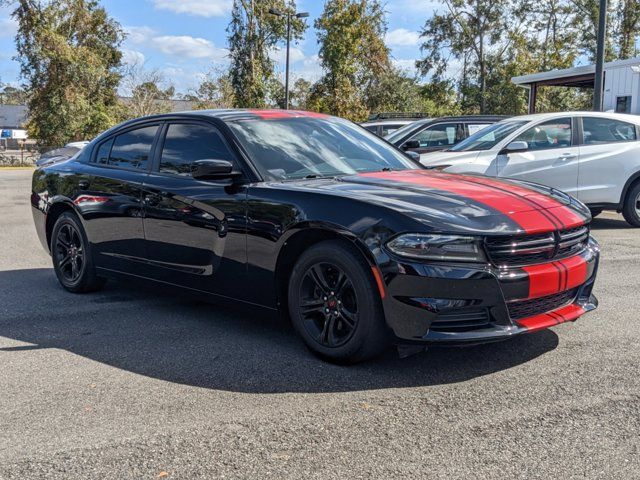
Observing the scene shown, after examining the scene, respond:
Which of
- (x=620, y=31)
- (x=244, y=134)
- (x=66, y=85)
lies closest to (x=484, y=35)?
(x=620, y=31)

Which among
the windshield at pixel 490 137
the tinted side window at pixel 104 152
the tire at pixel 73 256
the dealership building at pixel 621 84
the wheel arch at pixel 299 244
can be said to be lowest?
the tire at pixel 73 256

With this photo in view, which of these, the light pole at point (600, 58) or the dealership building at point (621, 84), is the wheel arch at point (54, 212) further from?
the dealership building at point (621, 84)

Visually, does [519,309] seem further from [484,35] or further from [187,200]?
[484,35]

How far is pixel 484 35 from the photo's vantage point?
45000 millimetres

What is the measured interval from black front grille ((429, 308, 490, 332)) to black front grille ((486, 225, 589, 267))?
29 cm

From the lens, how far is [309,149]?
16.9 feet

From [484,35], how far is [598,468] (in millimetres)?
45227

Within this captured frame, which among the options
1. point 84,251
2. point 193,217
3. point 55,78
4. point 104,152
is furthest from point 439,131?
point 55,78

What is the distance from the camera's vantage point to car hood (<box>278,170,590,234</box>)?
390cm

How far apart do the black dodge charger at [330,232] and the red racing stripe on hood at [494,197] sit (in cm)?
1

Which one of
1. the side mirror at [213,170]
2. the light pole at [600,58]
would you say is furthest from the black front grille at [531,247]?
the light pole at [600,58]

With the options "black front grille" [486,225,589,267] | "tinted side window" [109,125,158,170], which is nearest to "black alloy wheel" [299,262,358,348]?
"black front grille" [486,225,589,267]

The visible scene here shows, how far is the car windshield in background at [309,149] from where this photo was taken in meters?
4.91

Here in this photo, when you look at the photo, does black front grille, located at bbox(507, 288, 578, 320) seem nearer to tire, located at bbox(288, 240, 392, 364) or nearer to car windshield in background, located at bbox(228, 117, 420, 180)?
tire, located at bbox(288, 240, 392, 364)
